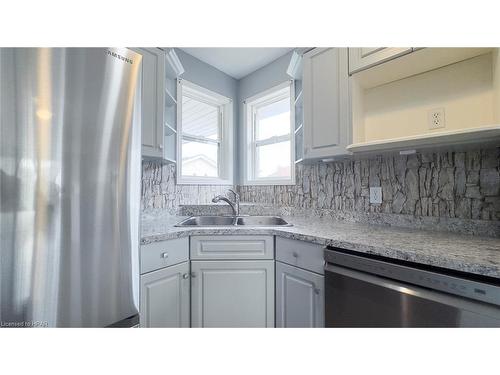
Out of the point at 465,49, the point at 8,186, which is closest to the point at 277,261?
the point at 8,186

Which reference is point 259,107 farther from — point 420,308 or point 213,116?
point 420,308

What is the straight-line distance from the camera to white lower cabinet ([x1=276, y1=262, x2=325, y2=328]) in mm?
1158

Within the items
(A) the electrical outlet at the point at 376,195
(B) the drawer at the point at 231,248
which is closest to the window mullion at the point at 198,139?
(B) the drawer at the point at 231,248

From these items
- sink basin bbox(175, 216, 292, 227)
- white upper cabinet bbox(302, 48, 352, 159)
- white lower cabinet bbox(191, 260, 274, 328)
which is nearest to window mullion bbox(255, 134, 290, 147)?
white upper cabinet bbox(302, 48, 352, 159)

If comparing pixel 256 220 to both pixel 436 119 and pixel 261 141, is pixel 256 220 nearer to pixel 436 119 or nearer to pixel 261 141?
pixel 261 141

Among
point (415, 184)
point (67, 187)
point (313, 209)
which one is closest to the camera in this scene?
point (67, 187)

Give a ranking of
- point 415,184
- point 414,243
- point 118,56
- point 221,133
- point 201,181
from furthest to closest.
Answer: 1. point 221,133
2. point 201,181
3. point 415,184
4. point 414,243
5. point 118,56

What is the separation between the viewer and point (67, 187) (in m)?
0.73

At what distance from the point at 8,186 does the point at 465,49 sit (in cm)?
202

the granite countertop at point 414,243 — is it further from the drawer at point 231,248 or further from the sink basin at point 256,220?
the sink basin at point 256,220

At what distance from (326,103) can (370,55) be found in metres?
0.36

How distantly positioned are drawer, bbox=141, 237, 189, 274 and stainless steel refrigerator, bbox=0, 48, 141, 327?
0.87ft

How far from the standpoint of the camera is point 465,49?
1.05 m

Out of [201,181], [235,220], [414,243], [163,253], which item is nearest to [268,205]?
[235,220]
